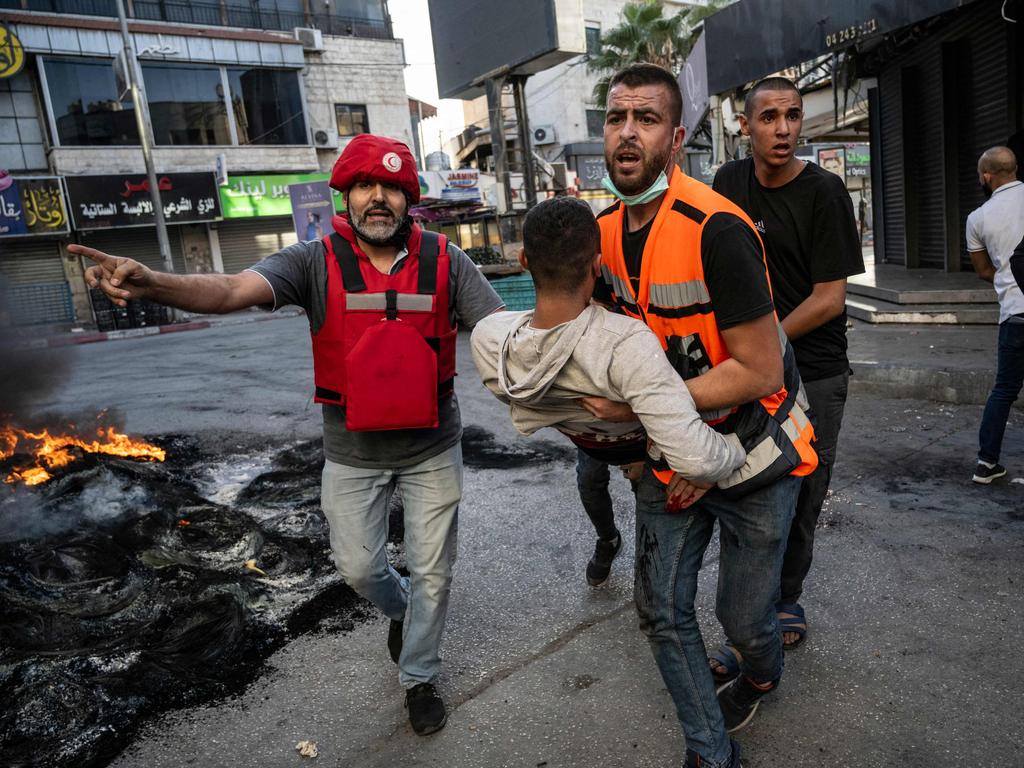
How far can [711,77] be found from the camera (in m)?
11.7

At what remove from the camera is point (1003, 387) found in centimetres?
427

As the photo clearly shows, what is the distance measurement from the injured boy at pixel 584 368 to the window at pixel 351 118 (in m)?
30.3

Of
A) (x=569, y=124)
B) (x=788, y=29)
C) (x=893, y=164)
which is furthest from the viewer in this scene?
(x=569, y=124)

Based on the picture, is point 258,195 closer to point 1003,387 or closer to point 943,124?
point 943,124

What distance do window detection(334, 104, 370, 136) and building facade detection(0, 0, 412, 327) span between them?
48mm

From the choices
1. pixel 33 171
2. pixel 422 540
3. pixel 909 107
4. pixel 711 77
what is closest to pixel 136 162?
pixel 33 171

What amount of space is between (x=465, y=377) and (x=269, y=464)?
11.2ft

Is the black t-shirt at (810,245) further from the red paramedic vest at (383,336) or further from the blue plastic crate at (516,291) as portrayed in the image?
the blue plastic crate at (516,291)

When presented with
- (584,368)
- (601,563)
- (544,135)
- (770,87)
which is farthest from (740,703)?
(544,135)

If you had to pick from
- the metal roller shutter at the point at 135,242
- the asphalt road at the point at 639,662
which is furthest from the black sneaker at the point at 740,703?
the metal roller shutter at the point at 135,242

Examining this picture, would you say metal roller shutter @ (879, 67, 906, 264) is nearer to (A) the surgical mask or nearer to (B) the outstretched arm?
(A) the surgical mask

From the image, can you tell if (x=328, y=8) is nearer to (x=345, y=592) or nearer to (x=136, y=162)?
(x=136, y=162)

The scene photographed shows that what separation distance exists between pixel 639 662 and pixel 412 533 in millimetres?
1020

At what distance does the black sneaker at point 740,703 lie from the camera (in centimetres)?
239
